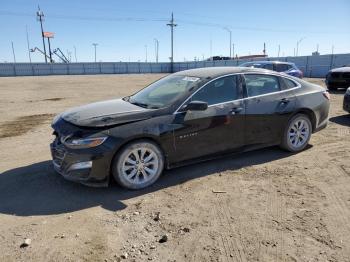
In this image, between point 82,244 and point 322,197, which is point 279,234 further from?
point 82,244

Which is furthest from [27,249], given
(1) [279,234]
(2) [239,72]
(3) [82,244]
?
(2) [239,72]

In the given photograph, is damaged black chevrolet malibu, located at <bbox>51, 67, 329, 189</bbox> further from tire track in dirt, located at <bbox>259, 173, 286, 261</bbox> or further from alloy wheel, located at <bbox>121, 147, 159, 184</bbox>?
tire track in dirt, located at <bbox>259, 173, 286, 261</bbox>

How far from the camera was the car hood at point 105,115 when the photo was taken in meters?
4.51

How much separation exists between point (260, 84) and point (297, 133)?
1.23m

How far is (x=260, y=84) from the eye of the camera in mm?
5797

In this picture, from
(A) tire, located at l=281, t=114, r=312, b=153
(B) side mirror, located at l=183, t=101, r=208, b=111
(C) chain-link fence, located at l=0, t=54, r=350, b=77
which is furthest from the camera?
(C) chain-link fence, located at l=0, t=54, r=350, b=77

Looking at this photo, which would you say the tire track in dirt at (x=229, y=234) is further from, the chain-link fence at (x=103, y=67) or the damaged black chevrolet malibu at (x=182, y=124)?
the chain-link fence at (x=103, y=67)

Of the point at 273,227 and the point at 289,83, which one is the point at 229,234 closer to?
the point at 273,227

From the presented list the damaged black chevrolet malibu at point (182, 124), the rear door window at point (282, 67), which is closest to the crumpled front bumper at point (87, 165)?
the damaged black chevrolet malibu at point (182, 124)

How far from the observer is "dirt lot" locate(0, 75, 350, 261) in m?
3.24

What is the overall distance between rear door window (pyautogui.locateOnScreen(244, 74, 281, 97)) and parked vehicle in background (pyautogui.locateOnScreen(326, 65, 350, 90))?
1116cm

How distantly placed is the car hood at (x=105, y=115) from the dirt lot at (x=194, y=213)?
0.93 m

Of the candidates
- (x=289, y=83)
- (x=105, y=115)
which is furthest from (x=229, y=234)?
(x=289, y=83)

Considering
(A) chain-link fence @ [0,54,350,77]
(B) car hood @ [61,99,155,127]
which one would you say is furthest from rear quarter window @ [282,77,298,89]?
(A) chain-link fence @ [0,54,350,77]
